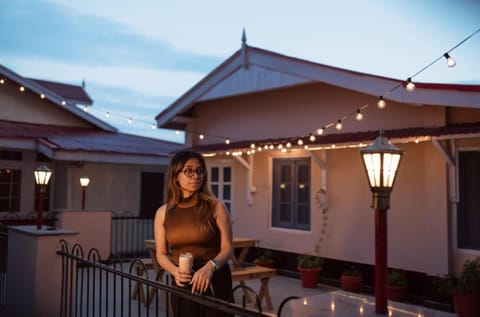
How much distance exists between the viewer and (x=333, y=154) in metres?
8.98

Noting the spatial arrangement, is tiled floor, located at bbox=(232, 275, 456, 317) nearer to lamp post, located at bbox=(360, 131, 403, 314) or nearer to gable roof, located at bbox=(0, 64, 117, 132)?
lamp post, located at bbox=(360, 131, 403, 314)

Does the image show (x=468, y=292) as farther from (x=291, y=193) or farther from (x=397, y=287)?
(x=291, y=193)

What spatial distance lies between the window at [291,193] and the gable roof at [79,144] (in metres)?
4.16

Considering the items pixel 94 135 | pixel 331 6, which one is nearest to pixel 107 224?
pixel 94 135

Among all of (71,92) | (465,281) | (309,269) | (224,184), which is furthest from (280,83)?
(71,92)

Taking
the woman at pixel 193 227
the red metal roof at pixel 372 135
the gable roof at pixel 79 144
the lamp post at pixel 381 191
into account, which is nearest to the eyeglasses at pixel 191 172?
the woman at pixel 193 227

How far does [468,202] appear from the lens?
23.8 feet

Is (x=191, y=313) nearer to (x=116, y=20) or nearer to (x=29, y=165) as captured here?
(x=29, y=165)

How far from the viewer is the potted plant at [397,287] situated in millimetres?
7535

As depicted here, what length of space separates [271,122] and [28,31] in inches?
2084

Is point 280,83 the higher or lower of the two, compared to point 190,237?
higher

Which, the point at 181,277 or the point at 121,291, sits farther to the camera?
the point at 121,291

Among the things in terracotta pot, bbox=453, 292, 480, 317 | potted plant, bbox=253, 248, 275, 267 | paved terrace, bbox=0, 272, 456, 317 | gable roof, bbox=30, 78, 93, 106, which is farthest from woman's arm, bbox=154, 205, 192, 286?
gable roof, bbox=30, 78, 93, 106

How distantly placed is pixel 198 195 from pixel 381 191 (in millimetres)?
1433
